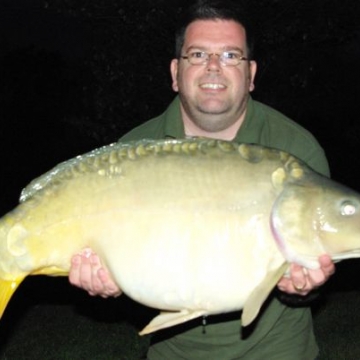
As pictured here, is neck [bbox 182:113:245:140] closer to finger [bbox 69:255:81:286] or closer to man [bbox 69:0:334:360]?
man [bbox 69:0:334:360]

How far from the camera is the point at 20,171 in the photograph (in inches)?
494

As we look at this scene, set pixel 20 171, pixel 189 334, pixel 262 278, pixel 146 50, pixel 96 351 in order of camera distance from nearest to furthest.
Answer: pixel 262 278
pixel 189 334
pixel 96 351
pixel 146 50
pixel 20 171

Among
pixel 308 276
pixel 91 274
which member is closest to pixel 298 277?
pixel 308 276

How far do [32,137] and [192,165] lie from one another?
37.4 feet

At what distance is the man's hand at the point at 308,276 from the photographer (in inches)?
107

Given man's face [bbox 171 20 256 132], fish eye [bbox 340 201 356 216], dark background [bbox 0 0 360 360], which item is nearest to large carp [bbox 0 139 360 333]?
fish eye [bbox 340 201 356 216]

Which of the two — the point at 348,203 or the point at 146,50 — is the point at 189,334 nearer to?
the point at 348,203

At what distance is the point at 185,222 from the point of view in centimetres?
270

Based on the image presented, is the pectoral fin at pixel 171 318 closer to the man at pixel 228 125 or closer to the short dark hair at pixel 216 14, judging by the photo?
the man at pixel 228 125

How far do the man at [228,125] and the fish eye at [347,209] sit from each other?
1.96 feet

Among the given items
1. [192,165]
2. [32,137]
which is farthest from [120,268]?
[32,137]

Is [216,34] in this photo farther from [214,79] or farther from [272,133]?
[272,133]

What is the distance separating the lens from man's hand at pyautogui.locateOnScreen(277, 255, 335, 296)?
2.72 meters

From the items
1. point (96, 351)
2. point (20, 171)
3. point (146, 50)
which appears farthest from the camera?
point (20, 171)
